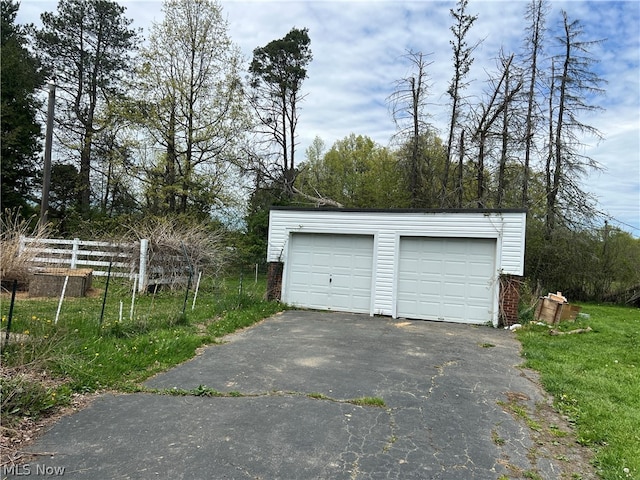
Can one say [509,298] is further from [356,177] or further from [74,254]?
[356,177]

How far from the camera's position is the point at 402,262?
11094 mm

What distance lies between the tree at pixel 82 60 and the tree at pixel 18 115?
53.5 inches

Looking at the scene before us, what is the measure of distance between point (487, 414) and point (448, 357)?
2493 millimetres

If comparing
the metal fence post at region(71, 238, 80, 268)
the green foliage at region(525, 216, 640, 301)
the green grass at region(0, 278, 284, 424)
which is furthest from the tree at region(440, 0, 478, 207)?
the metal fence post at region(71, 238, 80, 268)

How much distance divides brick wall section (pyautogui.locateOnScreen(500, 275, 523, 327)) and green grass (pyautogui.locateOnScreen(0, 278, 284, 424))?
6116 millimetres

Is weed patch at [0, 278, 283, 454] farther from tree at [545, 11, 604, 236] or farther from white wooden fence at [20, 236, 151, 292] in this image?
tree at [545, 11, 604, 236]

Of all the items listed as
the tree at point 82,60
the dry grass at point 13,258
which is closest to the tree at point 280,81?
the tree at point 82,60

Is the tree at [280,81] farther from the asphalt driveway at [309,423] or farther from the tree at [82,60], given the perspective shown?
the asphalt driveway at [309,423]

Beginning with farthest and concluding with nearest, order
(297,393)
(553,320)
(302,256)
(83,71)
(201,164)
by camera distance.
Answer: (83,71)
(201,164)
(302,256)
(553,320)
(297,393)

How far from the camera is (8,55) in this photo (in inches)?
871

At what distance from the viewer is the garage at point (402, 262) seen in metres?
10.2

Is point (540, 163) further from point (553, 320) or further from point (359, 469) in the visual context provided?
point (359, 469)

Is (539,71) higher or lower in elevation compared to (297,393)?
higher

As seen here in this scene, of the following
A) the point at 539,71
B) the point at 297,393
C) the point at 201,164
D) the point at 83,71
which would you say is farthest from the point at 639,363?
the point at 83,71
